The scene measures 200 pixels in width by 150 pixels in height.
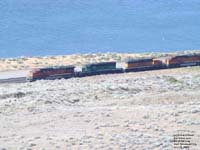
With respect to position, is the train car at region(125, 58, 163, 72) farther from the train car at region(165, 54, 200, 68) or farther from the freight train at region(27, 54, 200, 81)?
the train car at region(165, 54, 200, 68)

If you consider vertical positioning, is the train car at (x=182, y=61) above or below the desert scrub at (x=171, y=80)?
above

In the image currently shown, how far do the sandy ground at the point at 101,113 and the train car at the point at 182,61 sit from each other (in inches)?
306

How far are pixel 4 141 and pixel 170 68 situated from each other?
31.1 meters

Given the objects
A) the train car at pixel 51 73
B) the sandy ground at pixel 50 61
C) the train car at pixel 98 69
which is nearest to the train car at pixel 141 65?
the train car at pixel 98 69

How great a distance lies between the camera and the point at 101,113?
36812mm

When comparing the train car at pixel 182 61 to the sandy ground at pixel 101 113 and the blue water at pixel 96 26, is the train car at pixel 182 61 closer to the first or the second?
the sandy ground at pixel 101 113

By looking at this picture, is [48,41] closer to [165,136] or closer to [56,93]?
[56,93]

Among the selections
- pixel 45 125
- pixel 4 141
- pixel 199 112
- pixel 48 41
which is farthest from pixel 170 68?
pixel 48 41

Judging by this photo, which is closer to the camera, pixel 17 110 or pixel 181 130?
pixel 181 130

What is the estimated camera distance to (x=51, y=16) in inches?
4742

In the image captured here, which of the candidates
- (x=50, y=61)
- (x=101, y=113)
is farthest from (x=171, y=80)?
(x=50, y=61)

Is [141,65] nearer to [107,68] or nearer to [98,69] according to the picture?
[107,68]

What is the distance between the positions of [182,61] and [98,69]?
9.20 m

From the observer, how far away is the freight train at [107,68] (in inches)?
2165
